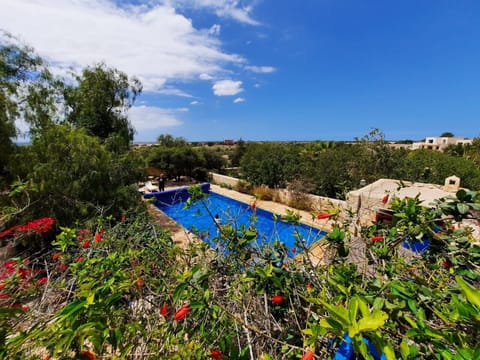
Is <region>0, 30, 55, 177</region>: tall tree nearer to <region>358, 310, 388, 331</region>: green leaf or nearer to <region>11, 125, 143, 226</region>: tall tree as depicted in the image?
<region>11, 125, 143, 226</region>: tall tree

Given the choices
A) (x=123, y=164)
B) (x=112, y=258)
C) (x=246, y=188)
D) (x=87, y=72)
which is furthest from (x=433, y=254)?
(x=246, y=188)

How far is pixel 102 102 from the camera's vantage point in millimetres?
9266

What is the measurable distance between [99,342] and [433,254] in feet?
7.13

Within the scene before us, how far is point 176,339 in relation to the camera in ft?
4.14

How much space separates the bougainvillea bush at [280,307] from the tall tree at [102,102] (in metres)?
8.99

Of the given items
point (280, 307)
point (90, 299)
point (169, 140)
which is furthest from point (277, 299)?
point (169, 140)

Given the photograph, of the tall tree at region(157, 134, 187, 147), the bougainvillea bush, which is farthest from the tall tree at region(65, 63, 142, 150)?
the tall tree at region(157, 134, 187, 147)

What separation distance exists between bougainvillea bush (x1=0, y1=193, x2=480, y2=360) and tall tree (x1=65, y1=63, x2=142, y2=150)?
8994 millimetres

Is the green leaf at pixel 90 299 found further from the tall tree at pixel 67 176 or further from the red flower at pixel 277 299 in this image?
the tall tree at pixel 67 176

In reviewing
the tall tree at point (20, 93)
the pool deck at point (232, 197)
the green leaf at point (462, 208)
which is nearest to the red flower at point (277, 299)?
the green leaf at point (462, 208)

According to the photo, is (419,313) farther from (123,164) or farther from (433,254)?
(123,164)

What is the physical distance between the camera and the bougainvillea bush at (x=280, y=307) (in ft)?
2.59

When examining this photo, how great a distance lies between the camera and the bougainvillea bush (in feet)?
2.59

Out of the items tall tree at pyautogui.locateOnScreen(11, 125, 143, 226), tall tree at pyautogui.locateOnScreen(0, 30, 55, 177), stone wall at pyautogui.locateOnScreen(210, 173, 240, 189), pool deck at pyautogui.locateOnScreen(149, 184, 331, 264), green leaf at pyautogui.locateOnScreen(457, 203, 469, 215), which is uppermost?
tall tree at pyautogui.locateOnScreen(0, 30, 55, 177)
